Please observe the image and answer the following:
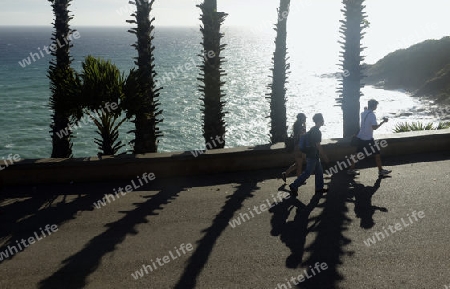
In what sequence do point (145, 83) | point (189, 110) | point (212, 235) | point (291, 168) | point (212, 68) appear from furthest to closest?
point (189, 110) → point (212, 68) → point (145, 83) → point (291, 168) → point (212, 235)

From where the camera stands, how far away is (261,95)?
9312 centimetres

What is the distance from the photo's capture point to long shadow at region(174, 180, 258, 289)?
22.9 ft

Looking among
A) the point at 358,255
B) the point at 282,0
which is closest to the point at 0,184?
the point at 358,255

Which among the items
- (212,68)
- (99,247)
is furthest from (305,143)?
(212,68)

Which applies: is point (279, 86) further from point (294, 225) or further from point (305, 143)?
point (294, 225)

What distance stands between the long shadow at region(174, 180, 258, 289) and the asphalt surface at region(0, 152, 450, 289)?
0.06 ft

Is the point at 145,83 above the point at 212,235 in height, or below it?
above

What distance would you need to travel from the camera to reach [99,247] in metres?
7.98

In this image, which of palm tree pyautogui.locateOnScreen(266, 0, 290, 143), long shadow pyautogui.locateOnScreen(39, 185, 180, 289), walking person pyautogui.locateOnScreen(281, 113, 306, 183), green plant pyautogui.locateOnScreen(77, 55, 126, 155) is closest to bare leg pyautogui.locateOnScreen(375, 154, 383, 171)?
walking person pyautogui.locateOnScreen(281, 113, 306, 183)

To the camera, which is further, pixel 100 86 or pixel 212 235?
pixel 100 86

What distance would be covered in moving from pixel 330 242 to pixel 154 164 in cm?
502

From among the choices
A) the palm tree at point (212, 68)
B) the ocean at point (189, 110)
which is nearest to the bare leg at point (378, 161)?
the palm tree at point (212, 68)

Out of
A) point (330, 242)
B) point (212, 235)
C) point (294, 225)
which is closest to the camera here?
point (330, 242)

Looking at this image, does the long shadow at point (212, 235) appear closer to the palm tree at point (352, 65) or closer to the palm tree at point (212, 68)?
the palm tree at point (212, 68)
